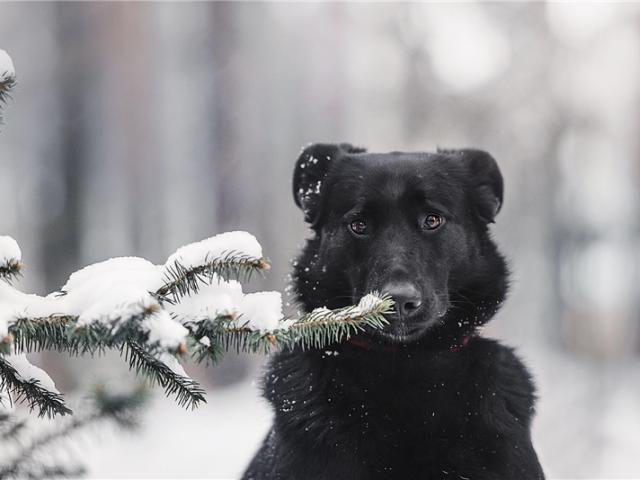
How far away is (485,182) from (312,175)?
2.55 feet

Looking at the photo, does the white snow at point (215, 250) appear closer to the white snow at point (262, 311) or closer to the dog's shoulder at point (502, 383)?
the white snow at point (262, 311)

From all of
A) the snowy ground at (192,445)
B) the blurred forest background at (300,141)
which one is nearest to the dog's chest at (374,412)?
the snowy ground at (192,445)

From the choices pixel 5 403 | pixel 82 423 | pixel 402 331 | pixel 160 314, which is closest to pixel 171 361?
pixel 160 314

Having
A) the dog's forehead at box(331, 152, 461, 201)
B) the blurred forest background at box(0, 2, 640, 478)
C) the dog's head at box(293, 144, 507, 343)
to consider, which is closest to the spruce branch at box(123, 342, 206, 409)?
the dog's head at box(293, 144, 507, 343)

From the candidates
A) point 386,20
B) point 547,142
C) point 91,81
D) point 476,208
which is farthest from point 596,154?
point 476,208

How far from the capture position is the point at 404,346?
2930 millimetres

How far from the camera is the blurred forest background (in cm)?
1035

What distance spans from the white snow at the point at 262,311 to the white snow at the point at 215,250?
106 mm

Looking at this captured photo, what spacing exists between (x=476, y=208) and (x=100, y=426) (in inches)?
72.8

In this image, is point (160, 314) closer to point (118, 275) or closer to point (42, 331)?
point (118, 275)

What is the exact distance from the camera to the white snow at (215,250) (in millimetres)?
1680

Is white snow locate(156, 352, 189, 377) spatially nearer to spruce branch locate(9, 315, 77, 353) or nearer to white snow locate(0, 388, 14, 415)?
spruce branch locate(9, 315, 77, 353)

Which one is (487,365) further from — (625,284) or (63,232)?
(625,284)

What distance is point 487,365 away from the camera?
290 cm
